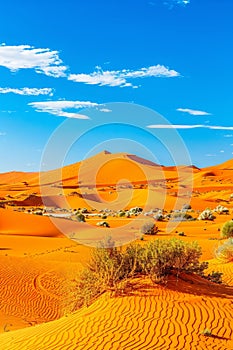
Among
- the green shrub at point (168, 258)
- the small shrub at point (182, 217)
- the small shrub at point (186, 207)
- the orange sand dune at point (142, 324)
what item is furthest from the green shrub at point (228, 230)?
the small shrub at point (186, 207)

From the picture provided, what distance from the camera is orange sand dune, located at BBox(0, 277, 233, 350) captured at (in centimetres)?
843

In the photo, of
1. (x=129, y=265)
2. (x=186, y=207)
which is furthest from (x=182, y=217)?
(x=129, y=265)

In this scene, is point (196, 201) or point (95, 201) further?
point (95, 201)

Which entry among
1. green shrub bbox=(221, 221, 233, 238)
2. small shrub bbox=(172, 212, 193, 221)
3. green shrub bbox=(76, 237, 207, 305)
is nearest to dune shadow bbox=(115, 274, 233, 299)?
green shrub bbox=(76, 237, 207, 305)

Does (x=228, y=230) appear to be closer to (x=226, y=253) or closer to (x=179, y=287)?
(x=226, y=253)

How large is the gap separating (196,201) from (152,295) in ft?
157

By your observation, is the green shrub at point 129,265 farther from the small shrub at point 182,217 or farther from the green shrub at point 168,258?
the small shrub at point 182,217

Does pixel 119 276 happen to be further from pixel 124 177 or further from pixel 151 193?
pixel 124 177

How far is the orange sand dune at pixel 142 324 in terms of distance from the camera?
8.43m

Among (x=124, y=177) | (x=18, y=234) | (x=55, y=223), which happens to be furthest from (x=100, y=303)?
(x=124, y=177)

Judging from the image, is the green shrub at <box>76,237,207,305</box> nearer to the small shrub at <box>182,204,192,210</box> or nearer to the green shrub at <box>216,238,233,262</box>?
the green shrub at <box>216,238,233,262</box>

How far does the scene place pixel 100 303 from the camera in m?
10.3

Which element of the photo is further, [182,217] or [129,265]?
[182,217]

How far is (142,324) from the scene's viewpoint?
30.0 ft
